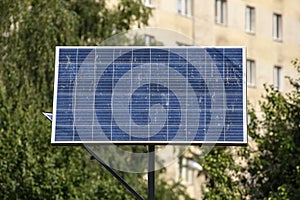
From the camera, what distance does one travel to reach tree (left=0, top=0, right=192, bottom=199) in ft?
92.7

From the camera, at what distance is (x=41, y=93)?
104 feet

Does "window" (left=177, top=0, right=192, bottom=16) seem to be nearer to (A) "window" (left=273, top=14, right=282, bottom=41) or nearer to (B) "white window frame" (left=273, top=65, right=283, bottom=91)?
(A) "window" (left=273, top=14, right=282, bottom=41)

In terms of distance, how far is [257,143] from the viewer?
24.7 m

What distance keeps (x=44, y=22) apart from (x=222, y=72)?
656 inches

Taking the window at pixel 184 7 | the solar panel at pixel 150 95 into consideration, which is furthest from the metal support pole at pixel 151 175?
the window at pixel 184 7

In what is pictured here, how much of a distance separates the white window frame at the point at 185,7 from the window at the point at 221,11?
1.82 m

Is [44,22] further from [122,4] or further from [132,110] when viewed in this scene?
[132,110]

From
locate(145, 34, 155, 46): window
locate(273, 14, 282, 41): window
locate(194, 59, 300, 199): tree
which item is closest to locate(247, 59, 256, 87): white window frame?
locate(273, 14, 282, 41): window

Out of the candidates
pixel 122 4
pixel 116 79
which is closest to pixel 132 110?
pixel 116 79

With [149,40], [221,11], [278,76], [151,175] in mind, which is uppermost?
[221,11]

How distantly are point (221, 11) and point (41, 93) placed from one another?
64.9 feet

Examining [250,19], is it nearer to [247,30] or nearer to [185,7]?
[247,30]

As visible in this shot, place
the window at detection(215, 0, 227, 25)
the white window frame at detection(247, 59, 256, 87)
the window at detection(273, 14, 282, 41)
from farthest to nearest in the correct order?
the window at detection(273, 14, 282, 41)
the white window frame at detection(247, 59, 256, 87)
the window at detection(215, 0, 227, 25)

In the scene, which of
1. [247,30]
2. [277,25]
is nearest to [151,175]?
[247,30]
